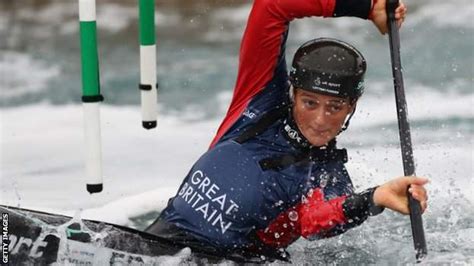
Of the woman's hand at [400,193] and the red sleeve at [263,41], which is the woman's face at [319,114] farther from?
the woman's hand at [400,193]

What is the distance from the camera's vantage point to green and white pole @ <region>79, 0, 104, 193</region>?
15.8 ft

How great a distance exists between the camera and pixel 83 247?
12.2ft

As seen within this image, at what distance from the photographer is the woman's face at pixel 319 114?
373 centimetres

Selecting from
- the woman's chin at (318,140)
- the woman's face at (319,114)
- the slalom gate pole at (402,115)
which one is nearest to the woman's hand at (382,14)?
the slalom gate pole at (402,115)

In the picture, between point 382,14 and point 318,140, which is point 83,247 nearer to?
point 318,140

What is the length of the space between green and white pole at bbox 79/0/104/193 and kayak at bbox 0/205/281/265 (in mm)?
1189

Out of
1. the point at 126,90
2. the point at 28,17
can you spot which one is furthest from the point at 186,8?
the point at 126,90

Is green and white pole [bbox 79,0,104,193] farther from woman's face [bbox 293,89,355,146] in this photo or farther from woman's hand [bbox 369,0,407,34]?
woman's hand [bbox 369,0,407,34]

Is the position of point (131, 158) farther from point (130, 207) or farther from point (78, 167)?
point (130, 207)

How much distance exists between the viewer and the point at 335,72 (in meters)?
3.73

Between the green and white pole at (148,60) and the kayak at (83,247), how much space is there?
6.04 feet

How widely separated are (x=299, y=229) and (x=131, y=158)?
269cm
